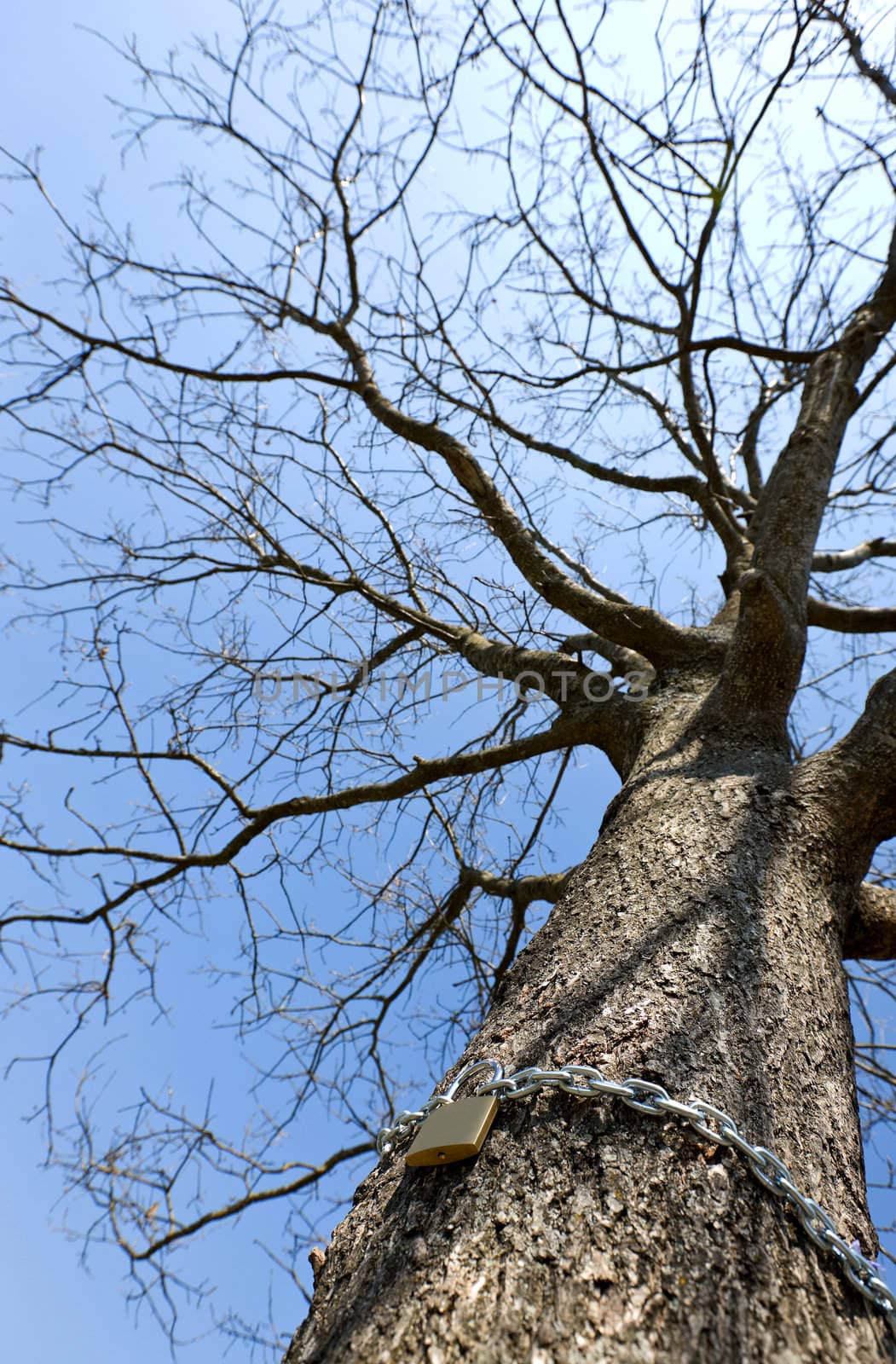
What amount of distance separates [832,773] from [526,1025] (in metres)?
A: 0.94

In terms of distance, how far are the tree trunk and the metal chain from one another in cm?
1

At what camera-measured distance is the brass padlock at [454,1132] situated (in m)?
0.77

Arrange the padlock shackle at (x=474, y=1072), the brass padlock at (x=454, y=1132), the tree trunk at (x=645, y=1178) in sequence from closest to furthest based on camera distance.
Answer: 1. the tree trunk at (x=645, y=1178)
2. the brass padlock at (x=454, y=1132)
3. the padlock shackle at (x=474, y=1072)

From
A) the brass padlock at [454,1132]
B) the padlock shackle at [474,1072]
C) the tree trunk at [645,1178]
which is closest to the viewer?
the tree trunk at [645,1178]

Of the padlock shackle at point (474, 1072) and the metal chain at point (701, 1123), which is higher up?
the padlock shackle at point (474, 1072)

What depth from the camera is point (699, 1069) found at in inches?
34.3

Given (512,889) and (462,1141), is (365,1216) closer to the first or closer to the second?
(462,1141)

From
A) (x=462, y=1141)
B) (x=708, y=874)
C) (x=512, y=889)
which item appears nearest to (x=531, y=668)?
(x=512, y=889)

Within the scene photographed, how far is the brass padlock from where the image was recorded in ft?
2.53

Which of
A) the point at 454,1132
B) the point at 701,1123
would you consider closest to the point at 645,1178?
the point at 701,1123

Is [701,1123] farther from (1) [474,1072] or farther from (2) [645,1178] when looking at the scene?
(1) [474,1072]

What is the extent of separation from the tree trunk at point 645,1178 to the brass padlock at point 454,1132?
2 centimetres

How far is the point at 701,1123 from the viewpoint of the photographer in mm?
758

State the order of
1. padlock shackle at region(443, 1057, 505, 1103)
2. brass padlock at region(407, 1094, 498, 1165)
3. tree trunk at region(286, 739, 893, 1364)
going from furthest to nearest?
padlock shackle at region(443, 1057, 505, 1103), brass padlock at region(407, 1094, 498, 1165), tree trunk at region(286, 739, 893, 1364)
